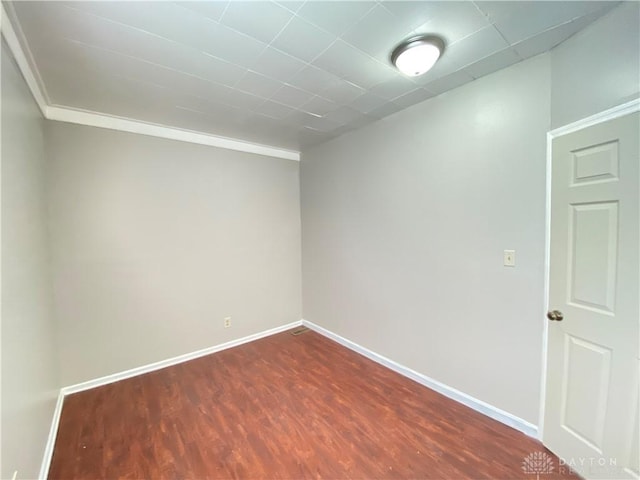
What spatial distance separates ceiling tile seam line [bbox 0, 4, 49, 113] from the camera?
4.37ft

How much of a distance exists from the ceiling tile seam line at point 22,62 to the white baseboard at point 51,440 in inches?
96.5

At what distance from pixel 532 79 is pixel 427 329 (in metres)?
2.14

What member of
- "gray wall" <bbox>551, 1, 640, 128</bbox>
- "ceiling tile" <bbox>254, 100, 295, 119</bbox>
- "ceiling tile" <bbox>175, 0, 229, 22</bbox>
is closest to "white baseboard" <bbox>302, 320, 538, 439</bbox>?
"gray wall" <bbox>551, 1, 640, 128</bbox>

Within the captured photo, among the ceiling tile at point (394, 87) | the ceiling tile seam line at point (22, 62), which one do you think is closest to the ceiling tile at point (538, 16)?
the ceiling tile at point (394, 87)

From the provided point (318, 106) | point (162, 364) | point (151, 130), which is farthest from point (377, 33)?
point (162, 364)

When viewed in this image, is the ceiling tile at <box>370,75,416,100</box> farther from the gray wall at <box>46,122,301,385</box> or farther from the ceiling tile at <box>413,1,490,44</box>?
the gray wall at <box>46,122,301,385</box>

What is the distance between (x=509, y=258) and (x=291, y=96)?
2.22 metres

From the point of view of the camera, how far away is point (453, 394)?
231 cm

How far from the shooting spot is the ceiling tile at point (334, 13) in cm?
136

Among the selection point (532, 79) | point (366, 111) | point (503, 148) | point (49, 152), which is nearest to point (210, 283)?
point (49, 152)

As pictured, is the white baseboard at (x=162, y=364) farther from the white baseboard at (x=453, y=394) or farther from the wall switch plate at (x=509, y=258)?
the wall switch plate at (x=509, y=258)

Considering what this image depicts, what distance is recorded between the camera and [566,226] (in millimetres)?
1664

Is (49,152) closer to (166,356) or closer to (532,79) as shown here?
(166,356)

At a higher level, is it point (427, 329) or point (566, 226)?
point (566, 226)
